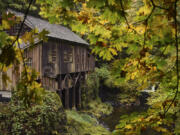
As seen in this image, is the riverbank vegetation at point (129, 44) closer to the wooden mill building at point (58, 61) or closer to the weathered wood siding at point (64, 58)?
the wooden mill building at point (58, 61)

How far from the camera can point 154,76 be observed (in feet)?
9.34

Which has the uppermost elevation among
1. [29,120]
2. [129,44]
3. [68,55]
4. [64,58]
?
[68,55]

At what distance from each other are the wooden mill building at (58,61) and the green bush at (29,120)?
377cm

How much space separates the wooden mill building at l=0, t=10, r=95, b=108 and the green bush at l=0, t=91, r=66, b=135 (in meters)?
3.77

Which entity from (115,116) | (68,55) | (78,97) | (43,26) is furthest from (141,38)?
(78,97)

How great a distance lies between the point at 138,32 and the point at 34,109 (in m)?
7.02

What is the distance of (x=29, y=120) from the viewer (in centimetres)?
863

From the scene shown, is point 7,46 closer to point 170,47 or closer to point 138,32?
point 170,47

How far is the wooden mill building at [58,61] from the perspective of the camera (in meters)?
14.3

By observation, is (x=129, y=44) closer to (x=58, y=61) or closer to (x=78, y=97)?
(x=58, y=61)

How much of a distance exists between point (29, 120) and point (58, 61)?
7.99 meters

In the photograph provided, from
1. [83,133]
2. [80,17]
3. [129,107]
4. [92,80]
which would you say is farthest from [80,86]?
[80,17]

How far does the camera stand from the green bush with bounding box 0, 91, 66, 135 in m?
8.46

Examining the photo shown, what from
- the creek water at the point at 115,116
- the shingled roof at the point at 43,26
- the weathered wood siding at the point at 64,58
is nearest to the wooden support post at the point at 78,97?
the weathered wood siding at the point at 64,58
